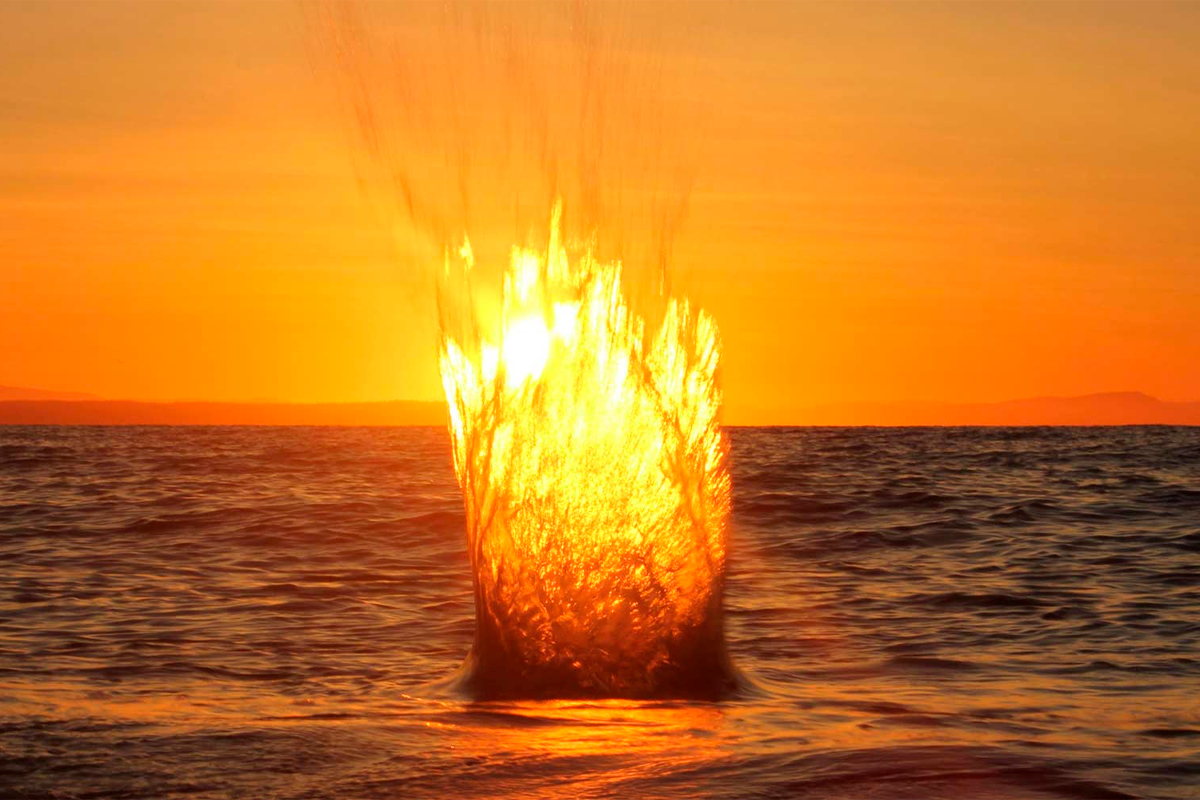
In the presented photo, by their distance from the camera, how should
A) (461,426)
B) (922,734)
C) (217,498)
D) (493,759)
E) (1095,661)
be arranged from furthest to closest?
(217,498) < (1095,661) < (461,426) < (922,734) < (493,759)

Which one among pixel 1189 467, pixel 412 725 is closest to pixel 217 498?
pixel 412 725

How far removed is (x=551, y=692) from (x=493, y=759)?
1.98 metres

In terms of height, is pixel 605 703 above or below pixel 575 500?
below

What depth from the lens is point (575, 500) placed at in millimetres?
9523

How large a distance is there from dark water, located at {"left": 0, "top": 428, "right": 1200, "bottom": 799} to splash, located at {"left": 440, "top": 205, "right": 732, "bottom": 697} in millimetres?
576

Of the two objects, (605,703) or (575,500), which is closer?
(605,703)

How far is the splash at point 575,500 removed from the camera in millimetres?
9398

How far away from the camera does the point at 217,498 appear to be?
2409cm

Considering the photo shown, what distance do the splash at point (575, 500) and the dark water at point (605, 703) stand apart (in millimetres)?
576

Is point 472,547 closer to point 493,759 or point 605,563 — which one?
point 605,563

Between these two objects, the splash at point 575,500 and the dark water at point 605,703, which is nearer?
the dark water at point 605,703

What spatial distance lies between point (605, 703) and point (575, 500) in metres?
1.43

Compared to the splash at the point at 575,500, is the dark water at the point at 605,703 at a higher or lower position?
lower

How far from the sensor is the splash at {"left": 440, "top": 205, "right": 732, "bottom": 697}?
30.8ft
